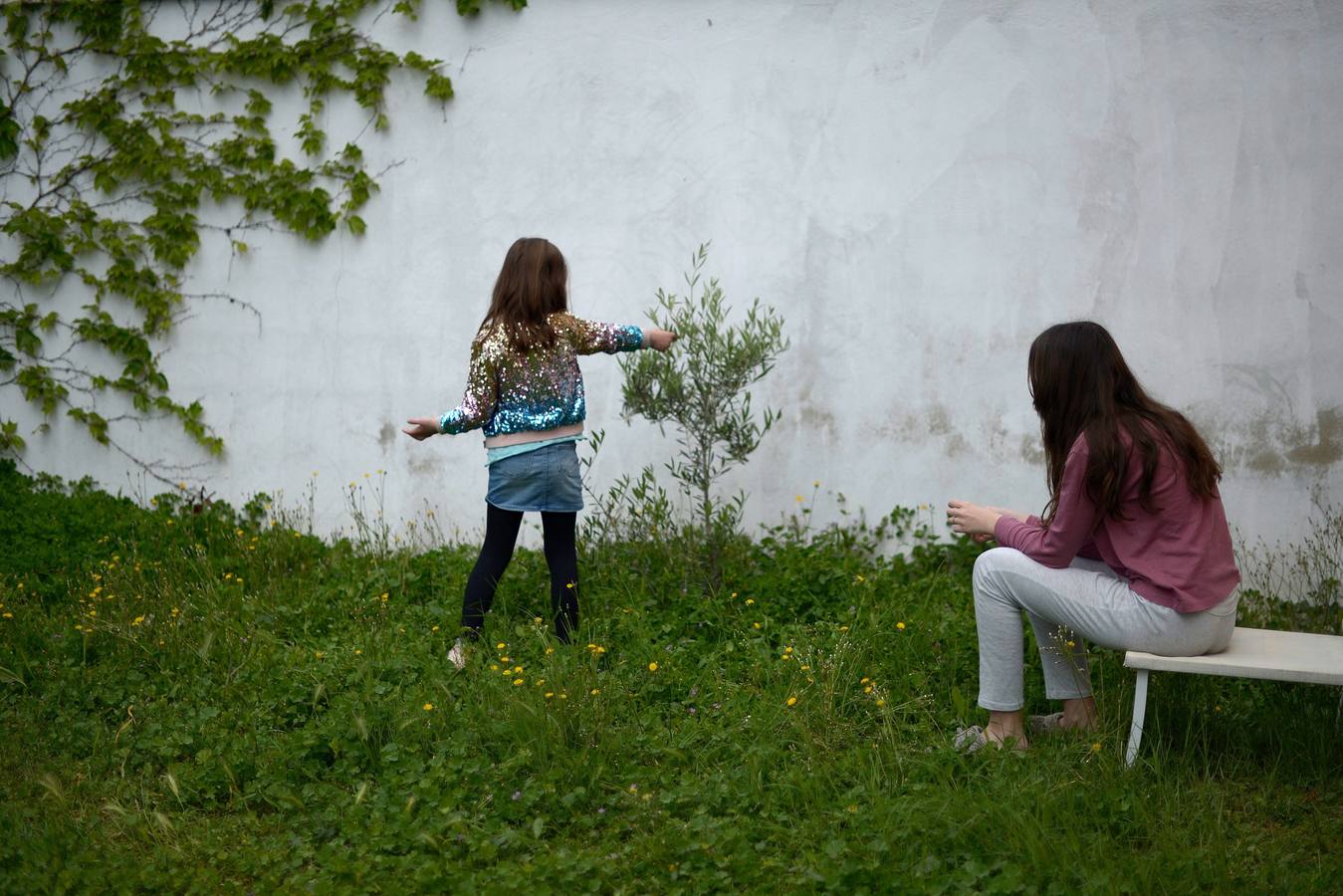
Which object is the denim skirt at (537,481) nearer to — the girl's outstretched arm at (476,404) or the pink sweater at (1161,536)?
the girl's outstretched arm at (476,404)

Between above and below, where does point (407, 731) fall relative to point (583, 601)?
below

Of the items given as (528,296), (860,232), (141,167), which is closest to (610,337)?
(528,296)

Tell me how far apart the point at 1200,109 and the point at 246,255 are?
500 cm

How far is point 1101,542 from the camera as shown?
3500mm

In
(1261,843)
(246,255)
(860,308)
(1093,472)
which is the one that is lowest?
(1261,843)

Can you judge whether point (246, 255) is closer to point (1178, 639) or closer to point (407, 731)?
point (407, 731)

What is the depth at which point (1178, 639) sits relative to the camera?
3.29 metres

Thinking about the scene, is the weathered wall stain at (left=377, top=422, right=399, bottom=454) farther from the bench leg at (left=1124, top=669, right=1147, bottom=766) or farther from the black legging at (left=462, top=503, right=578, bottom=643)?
the bench leg at (left=1124, top=669, right=1147, bottom=766)

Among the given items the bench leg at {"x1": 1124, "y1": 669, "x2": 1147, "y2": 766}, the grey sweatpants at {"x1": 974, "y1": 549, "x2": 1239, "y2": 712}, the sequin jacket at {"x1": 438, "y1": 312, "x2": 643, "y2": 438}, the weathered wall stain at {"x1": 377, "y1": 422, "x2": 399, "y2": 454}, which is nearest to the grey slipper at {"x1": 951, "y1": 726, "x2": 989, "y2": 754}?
the grey sweatpants at {"x1": 974, "y1": 549, "x2": 1239, "y2": 712}

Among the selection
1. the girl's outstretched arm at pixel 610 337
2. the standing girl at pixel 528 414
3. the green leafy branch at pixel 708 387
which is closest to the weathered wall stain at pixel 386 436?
the green leafy branch at pixel 708 387

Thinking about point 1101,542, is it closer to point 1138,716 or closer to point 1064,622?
point 1064,622

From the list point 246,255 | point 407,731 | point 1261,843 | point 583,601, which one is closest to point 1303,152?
point 1261,843

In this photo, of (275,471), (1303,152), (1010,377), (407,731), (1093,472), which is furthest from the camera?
(275,471)

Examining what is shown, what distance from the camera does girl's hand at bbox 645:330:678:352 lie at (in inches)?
181
